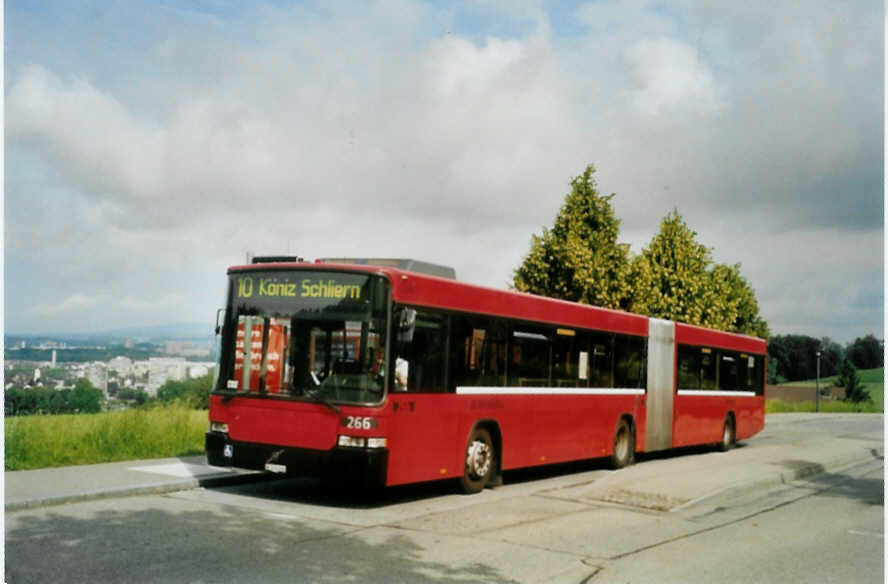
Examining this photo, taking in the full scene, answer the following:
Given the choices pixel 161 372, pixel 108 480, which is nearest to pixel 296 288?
pixel 108 480

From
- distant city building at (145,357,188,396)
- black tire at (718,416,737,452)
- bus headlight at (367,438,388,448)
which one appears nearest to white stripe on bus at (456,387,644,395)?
bus headlight at (367,438,388,448)

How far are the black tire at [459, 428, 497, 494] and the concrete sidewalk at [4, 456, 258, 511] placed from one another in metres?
2.94

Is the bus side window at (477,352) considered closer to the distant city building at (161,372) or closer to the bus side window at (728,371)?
the distant city building at (161,372)

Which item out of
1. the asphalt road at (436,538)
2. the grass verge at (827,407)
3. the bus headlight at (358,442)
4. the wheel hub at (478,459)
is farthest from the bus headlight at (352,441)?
the grass verge at (827,407)

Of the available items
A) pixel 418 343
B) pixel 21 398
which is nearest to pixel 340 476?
pixel 418 343

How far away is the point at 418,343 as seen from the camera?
38.3ft

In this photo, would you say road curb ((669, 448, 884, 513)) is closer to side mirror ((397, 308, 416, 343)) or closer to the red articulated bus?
the red articulated bus

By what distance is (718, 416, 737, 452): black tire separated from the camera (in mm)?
23047

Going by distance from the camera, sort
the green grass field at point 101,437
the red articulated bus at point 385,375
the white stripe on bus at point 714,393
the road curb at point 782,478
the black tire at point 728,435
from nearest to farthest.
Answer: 1. the red articulated bus at point 385,375
2. the road curb at point 782,478
3. the green grass field at point 101,437
4. the white stripe on bus at point 714,393
5. the black tire at point 728,435

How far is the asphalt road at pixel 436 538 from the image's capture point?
7.42m

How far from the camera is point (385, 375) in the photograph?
10961mm

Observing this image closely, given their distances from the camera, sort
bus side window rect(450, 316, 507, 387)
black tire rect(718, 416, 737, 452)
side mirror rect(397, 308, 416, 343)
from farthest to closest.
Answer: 1. black tire rect(718, 416, 737, 452)
2. bus side window rect(450, 316, 507, 387)
3. side mirror rect(397, 308, 416, 343)

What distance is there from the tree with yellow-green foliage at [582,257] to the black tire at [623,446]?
1284 cm

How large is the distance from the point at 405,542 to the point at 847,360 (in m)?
79.9
